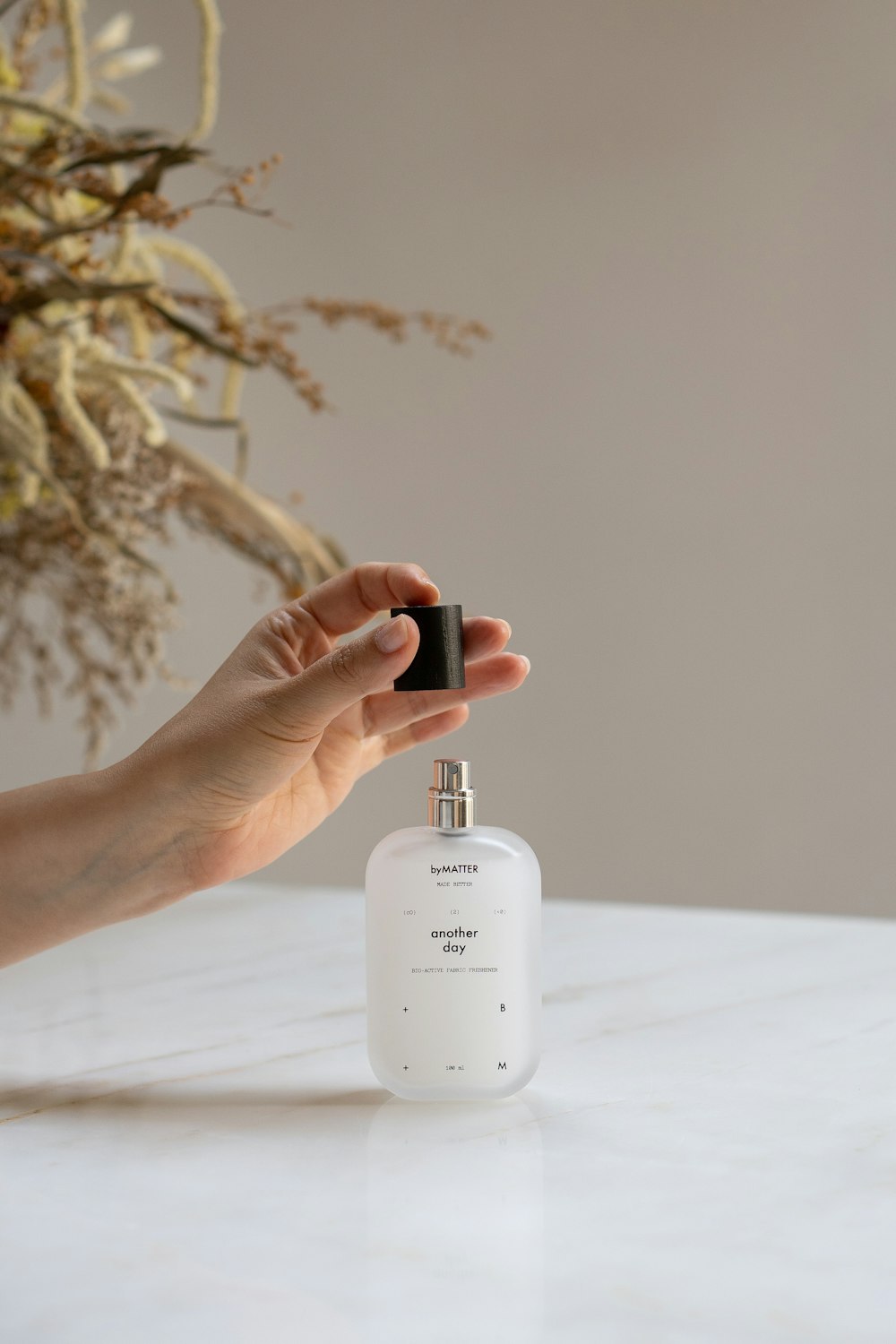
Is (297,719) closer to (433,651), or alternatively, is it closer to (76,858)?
(433,651)

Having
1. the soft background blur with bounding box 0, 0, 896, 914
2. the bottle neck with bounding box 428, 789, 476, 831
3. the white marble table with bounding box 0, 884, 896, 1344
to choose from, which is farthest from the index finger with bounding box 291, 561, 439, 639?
the soft background blur with bounding box 0, 0, 896, 914

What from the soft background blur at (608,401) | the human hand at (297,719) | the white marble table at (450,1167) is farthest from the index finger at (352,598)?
the soft background blur at (608,401)

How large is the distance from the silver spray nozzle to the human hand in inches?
2.2

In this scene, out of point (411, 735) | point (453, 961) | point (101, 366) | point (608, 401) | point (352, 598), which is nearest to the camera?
point (453, 961)

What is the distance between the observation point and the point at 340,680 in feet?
1.94

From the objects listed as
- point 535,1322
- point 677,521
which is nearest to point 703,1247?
point 535,1322

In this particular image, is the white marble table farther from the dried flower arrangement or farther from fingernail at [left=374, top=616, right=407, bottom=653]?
the dried flower arrangement

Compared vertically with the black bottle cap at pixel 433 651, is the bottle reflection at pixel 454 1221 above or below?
below

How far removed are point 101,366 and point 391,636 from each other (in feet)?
1.92

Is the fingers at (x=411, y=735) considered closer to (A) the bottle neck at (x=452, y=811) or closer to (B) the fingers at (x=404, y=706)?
(B) the fingers at (x=404, y=706)

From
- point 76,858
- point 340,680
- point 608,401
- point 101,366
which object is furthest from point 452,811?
point 608,401

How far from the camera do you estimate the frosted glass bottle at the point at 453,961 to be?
0.63 m

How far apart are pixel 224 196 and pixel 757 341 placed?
986 mm

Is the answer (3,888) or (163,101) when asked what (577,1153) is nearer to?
(3,888)
